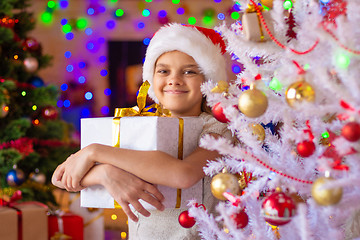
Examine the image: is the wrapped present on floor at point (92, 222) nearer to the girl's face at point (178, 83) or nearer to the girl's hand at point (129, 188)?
the girl's face at point (178, 83)

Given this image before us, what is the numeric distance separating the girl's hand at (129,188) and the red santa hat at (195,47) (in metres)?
0.44

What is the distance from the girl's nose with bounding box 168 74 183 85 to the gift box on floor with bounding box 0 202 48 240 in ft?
4.42

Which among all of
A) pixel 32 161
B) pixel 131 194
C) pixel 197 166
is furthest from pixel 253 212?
pixel 32 161

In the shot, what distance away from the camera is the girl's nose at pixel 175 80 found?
4.48ft

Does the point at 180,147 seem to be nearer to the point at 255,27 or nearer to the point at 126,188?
the point at 126,188

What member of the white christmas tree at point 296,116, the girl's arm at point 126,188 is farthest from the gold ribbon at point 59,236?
the white christmas tree at point 296,116

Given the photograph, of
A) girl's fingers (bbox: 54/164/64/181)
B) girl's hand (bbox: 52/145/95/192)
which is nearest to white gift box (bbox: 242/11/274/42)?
girl's hand (bbox: 52/145/95/192)

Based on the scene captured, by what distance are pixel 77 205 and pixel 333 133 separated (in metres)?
2.12

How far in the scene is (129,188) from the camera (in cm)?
113

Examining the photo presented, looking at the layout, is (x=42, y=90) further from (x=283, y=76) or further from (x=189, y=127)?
(x=283, y=76)

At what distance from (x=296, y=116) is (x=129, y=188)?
444 millimetres

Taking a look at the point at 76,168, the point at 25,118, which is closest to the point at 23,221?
the point at 25,118

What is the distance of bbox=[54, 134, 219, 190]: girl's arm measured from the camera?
3.60ft

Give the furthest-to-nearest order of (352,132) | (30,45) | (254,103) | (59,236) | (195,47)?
1. (30,45)
2. (59,236)
3. (195,47)
4. (254,103)
5. (352,132)
